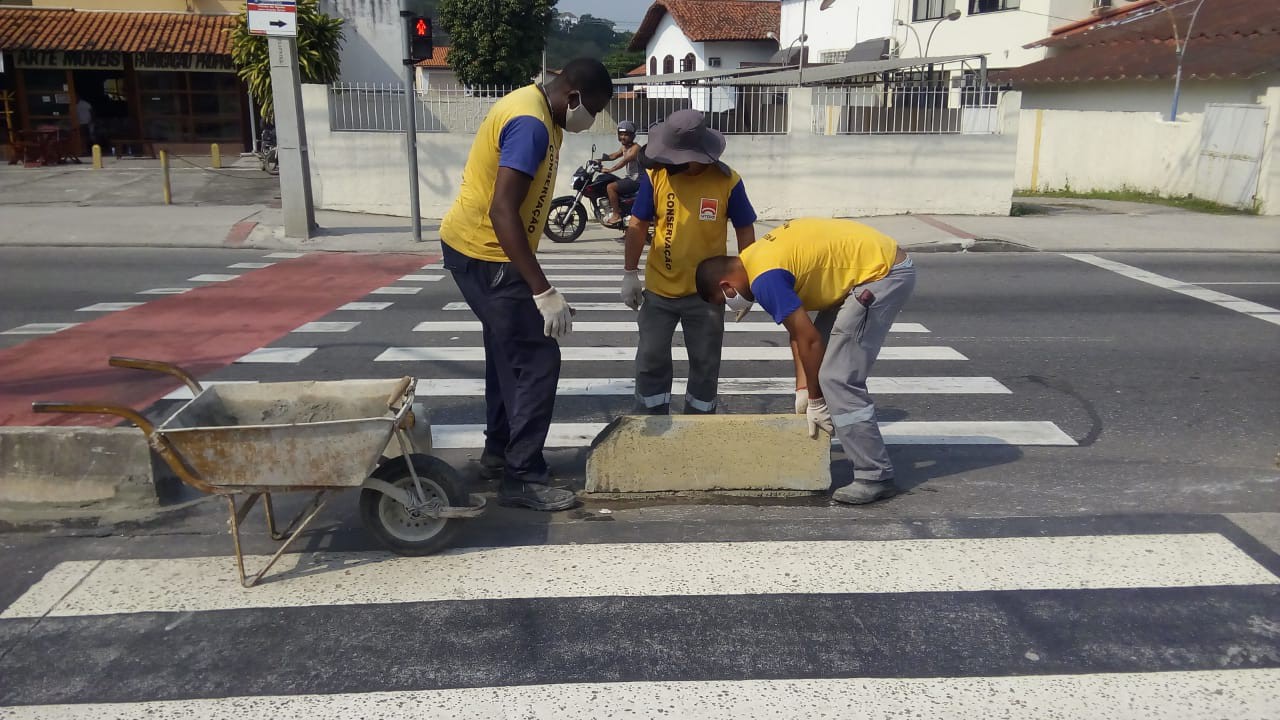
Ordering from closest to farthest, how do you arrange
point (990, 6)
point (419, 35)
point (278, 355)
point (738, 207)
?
1. point (738, 207)
2. point (278, 355)
3. point (419, 35)
4. point (990, 6)

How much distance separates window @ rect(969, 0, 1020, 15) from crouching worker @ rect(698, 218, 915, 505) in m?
27.6

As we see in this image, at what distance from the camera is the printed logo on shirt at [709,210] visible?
17.4 feet

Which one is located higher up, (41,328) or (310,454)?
(310,454)

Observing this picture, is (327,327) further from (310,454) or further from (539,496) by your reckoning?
(310,454)

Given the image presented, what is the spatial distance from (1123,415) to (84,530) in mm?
5955

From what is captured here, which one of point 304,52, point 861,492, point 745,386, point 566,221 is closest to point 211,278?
point 566,221

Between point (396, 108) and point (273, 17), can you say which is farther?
point (396, 108)

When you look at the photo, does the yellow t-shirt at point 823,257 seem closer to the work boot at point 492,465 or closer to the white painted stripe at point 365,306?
the work boot at point 492,465

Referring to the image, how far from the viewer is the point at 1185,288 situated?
37.3 ft

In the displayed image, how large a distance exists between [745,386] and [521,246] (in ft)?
10.9

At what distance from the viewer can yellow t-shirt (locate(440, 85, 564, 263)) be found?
15.0 ft

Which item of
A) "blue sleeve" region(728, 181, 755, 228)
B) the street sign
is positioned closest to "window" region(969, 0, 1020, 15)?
the street sign

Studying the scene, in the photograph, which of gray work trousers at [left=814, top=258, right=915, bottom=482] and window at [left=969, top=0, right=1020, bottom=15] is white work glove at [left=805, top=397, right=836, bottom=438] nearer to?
gray work trousers at [left=814, top=258, right=915, bottom=482]

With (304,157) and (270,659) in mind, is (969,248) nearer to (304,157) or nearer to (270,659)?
(304,157)
